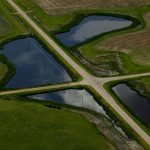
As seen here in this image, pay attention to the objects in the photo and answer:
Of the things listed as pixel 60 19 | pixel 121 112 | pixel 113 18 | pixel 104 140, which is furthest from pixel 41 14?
pixel 104 140

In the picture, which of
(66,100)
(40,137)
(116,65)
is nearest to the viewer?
(40,137)

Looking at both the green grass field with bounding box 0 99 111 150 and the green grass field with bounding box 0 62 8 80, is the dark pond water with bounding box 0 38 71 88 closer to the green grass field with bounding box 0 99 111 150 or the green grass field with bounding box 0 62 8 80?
the green grass field with bounding box 0 62 8 80

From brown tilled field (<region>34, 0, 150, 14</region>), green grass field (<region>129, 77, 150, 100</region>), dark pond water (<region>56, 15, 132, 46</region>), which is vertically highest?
brown tilled field (<region>34, 0, 150, 14</region>)

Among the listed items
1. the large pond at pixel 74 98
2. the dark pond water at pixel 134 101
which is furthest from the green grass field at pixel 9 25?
the dark pond water at pixel 134 101

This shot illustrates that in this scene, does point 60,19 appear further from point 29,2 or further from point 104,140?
point 104,140

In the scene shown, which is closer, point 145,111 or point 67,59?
point 145,111

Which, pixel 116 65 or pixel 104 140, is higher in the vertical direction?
pixel 116 65

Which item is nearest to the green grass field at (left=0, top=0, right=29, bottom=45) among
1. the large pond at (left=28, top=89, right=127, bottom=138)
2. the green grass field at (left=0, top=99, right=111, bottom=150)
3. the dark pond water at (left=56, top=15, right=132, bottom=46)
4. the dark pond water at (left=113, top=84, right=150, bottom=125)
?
the dark pond water at (left=56, top=15, right=132, bottom=46)
